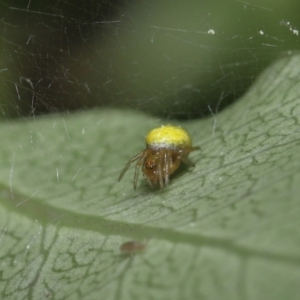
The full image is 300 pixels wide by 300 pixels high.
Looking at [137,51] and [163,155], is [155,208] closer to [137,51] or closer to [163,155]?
[163,155]

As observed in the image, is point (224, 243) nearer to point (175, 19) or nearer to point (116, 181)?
point (116, 181)

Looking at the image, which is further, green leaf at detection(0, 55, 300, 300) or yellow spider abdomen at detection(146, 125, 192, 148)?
yellow spider abdomen at detection(146, 125, 192, 148)

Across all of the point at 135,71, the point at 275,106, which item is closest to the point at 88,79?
the point at 135,71

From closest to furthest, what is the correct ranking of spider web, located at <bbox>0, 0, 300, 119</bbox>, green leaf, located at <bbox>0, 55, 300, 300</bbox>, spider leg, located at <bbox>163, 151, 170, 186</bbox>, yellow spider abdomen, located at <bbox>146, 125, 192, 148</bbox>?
green leaf, located at <bbox>0, 55, 300, 300</bbox> → spider leg, located at <bbox>163, 151, 170, 186</bbox> → yellow spider abdomen, located at <bbox>146, 125, 192, 148</bbox> → spider web, located at <bbox>0, 0, 300, 119</bbox>

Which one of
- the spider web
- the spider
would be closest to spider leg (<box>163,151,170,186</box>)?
the spider

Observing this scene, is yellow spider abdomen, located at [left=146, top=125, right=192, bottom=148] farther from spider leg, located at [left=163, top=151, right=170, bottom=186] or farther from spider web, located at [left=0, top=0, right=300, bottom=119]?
spider web, located at [left=0, top=0, right=300, bottom=119]

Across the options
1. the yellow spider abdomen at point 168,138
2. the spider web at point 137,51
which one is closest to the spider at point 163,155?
the yellow spider abdomen at point 168,138

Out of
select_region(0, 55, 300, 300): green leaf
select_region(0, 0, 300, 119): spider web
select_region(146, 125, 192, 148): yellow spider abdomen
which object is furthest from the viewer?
select_region(0, 0, 300, 119): spider web
